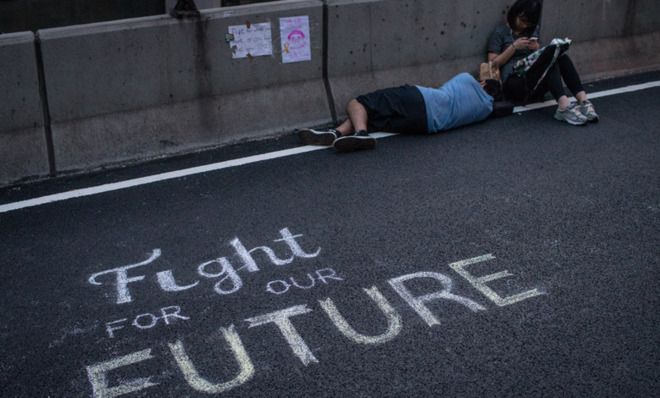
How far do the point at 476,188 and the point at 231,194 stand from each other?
200cm

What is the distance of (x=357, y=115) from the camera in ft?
23.5

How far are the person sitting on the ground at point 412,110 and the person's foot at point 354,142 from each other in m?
0.10

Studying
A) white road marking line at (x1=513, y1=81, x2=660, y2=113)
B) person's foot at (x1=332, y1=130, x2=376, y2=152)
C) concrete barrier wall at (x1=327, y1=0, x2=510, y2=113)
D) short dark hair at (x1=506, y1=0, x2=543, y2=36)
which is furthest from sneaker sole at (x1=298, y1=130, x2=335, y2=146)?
short dark hair at (x1=506, y1=0, x2=543, y2=36)

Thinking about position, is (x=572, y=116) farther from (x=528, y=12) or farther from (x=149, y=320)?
(x=149, y=320)

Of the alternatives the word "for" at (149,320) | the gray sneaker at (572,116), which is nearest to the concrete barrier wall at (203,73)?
the gray sneaker at (572,116)

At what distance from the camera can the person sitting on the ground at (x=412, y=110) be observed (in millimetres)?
7125

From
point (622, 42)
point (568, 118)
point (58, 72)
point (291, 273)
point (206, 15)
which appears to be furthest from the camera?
point (622, 42)

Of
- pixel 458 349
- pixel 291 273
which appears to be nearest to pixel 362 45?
pixel 291 273

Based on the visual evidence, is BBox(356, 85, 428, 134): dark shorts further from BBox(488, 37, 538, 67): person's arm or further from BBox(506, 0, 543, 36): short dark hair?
BBox(506, 0, 543, 36): short dark hair

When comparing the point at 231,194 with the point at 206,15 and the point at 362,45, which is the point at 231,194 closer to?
the point at 206,15

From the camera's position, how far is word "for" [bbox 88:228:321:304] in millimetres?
4703

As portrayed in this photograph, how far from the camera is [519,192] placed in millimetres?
5949

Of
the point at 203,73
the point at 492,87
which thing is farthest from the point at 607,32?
the point at 203,73

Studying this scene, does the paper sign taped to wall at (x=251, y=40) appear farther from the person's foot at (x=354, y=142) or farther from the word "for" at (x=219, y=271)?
the word "for" at (x=219, y=271)
